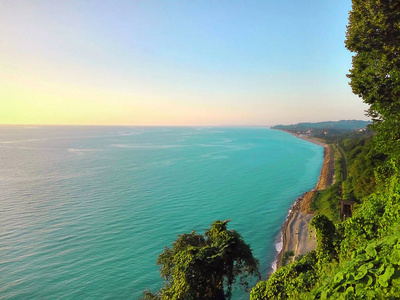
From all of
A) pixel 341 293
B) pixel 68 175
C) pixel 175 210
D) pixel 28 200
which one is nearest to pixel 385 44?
pixel 341 293

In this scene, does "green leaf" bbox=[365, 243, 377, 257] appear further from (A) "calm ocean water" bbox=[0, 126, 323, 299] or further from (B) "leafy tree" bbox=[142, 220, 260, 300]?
(A) "calm ocean water" bbox=[0, 126, 323, 299]

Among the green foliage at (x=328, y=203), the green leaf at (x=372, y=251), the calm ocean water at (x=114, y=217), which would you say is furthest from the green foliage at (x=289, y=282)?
the green foliage at (x=328, y=203)

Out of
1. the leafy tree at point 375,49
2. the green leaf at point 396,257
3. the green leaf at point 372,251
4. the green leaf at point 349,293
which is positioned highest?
the leafy tree at point 375,49

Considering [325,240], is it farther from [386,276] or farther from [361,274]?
[386,276]

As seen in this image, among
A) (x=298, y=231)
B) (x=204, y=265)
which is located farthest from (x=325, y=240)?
(x=298, y=231)

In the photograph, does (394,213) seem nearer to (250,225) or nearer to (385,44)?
(385,44)

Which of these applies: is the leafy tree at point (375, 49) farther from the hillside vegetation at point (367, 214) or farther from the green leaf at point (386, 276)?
the green leaf at point (386, 276)
